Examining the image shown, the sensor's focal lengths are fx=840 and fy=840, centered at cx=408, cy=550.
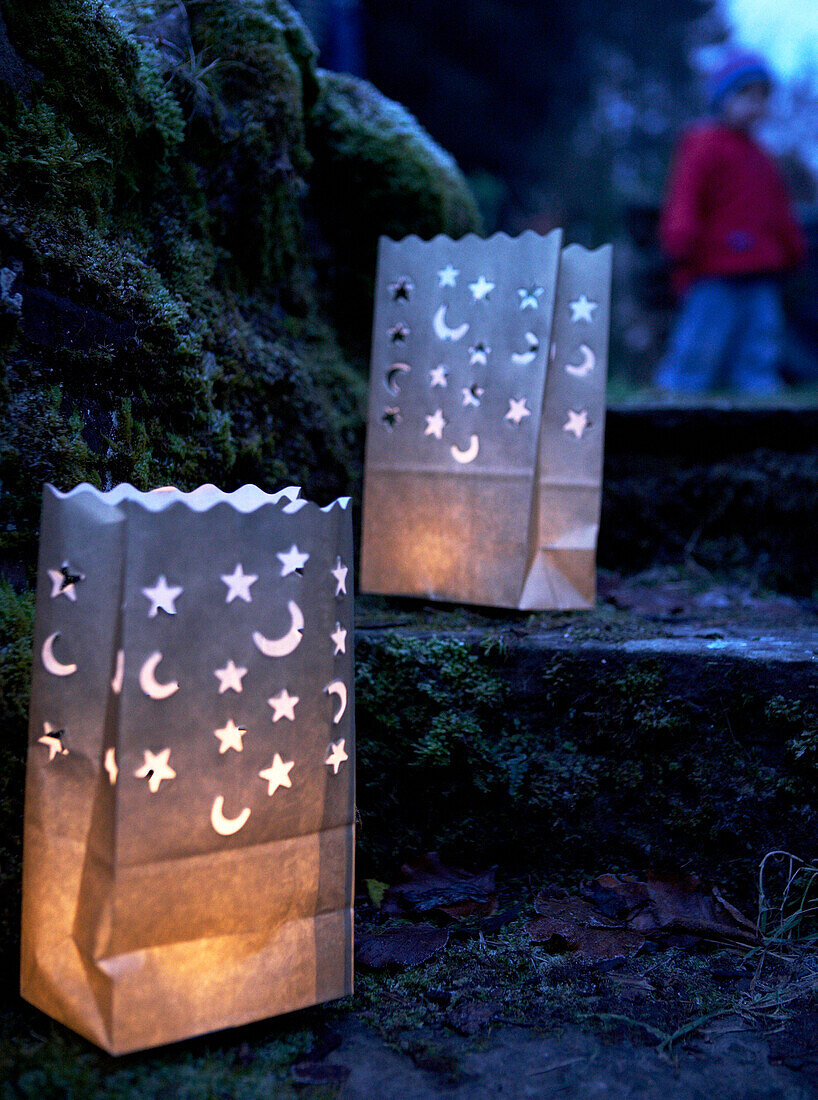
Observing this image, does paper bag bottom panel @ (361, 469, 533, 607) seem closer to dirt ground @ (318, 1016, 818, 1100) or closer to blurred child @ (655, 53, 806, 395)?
dirt ground @ (318, 1016, 818, 1100)

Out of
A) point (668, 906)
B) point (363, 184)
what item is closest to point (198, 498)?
point (668, 906)

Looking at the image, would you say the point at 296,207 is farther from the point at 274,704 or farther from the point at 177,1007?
the point at 177,1007

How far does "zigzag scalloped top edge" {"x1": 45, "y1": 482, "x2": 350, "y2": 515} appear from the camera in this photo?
1.13 metres

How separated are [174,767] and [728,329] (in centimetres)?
489

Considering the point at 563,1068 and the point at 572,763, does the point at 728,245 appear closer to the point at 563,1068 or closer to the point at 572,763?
the point at 572,763

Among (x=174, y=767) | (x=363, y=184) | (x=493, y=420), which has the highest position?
(x=363, y=184)

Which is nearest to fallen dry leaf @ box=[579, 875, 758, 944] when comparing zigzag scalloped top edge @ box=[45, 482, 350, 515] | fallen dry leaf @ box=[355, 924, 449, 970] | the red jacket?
fallen dry leaf @ box=[355, 924, 449, 970]

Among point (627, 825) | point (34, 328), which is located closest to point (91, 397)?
point (34, 328)

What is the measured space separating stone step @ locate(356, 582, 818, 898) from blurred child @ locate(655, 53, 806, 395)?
3.65m

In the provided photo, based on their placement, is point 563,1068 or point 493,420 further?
point 493,420

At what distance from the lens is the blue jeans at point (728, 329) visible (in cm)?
508

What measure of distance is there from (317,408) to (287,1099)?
1703 mm

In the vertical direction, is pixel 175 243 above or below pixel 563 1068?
above

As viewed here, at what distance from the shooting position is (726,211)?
16.7 ft
